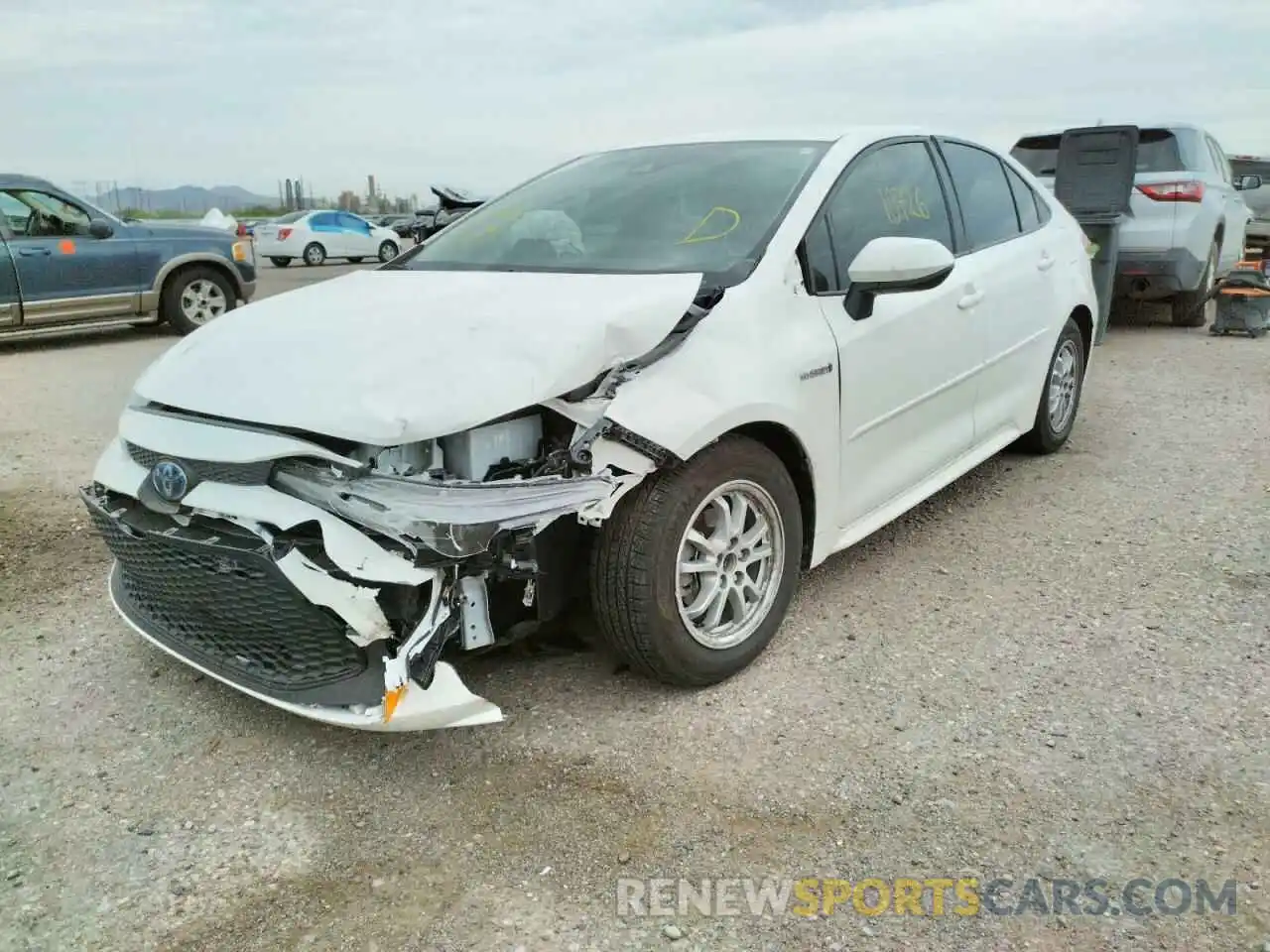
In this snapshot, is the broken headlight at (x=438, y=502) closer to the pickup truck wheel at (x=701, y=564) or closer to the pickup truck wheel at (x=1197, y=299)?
the pickup truck wheel at (x=701, y=564)

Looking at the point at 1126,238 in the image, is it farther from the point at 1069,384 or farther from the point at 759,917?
the point at 759,917

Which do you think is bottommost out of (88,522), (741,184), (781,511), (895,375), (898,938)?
(898,938)

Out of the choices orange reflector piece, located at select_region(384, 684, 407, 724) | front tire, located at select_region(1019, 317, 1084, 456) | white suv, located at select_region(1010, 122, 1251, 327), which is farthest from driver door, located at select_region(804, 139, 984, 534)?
white suv, located at select_region(1010, 122, 1251, 327)

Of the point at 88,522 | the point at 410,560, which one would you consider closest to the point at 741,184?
the point at 410,560

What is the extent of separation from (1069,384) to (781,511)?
291 centimetres

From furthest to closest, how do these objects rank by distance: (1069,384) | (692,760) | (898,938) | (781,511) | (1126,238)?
(1126,238), (1069,384), (781,511), (692,760), (898,938)

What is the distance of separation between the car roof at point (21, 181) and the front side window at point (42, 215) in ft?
0.20

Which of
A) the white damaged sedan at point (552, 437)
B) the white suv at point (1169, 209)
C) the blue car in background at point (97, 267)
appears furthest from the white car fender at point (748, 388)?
the blue car in background at point (97, 267)

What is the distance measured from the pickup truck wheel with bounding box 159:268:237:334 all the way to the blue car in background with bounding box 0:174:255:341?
0.03 ft

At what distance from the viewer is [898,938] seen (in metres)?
2.13

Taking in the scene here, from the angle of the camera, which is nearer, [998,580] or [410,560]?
[410,560]

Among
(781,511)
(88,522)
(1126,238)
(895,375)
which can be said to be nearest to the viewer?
(781,511)

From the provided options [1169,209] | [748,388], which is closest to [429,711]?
[748,388]

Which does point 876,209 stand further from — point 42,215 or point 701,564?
point 42,215
